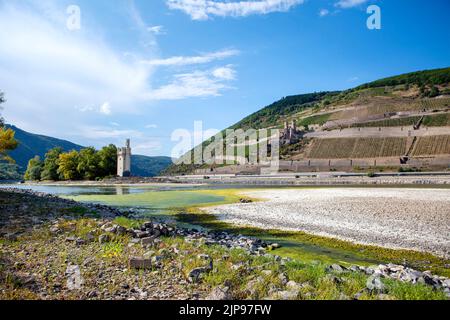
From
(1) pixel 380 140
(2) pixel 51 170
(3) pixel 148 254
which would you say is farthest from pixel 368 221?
(1) pixel 380 140

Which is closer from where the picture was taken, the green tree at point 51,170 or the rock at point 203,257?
the rock at point 203,257

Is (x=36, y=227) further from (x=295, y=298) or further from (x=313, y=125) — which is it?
(x=313, y=125)

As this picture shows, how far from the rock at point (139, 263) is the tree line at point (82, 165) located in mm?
Result: 105769

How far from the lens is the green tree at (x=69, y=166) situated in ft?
351

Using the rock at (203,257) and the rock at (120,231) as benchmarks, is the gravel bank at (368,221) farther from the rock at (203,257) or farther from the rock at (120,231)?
the rock at (120,231)

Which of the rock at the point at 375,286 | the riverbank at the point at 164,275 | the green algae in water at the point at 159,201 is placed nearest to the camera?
the riverbank at the point at 164,275

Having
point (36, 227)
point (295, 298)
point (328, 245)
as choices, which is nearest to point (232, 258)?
point (295, 298)

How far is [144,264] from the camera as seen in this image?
26.2 ft

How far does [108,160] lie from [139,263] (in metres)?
112

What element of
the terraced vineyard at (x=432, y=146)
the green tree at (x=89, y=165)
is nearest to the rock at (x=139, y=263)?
the green tree at (x=89, y=165)

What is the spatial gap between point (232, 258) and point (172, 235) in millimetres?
4954

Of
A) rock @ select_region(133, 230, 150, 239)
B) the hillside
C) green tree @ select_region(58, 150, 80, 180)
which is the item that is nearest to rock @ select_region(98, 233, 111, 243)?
rock @ select_region(133, 230, 150, 239)

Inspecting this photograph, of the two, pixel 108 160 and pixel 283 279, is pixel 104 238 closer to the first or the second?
pixel 283 279
